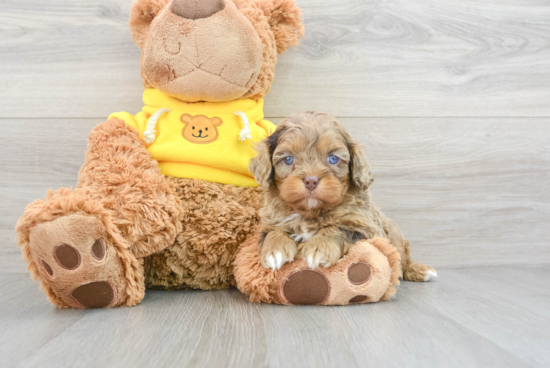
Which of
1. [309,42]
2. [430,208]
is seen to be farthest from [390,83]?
[430,208]

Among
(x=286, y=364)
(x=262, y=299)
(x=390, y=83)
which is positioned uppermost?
(x=390, y=83)

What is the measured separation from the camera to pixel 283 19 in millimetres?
1724

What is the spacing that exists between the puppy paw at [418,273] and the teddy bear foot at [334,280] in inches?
18.8

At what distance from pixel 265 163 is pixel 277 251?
0.97 ft

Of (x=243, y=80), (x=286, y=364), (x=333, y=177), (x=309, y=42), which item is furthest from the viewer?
(x=309, y=42)

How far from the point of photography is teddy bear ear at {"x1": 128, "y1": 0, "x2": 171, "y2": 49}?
1604 millimetres

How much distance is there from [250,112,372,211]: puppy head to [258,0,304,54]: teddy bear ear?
0.45 meters

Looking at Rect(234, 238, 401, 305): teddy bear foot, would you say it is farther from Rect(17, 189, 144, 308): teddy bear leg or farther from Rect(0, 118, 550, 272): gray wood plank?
Rect(0, 118, 550, 272): gray wood plank

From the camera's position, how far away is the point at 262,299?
1.38 meters

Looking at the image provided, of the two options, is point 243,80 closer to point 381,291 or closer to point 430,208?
point 381,291

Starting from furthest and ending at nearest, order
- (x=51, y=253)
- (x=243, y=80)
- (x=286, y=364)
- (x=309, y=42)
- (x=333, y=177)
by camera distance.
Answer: (x=309, y=42) → (x=243, y=80) → (x=333, y=177) → (x=51, y=253) → (x=286, y=364)

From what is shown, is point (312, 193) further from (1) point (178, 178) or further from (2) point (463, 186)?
(2) point (463, 186)

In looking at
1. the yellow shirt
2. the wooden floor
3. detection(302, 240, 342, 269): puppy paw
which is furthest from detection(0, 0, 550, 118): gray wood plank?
detection(302, 240, 342, 269): puppy paw

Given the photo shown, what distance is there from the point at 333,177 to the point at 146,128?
738 mm
